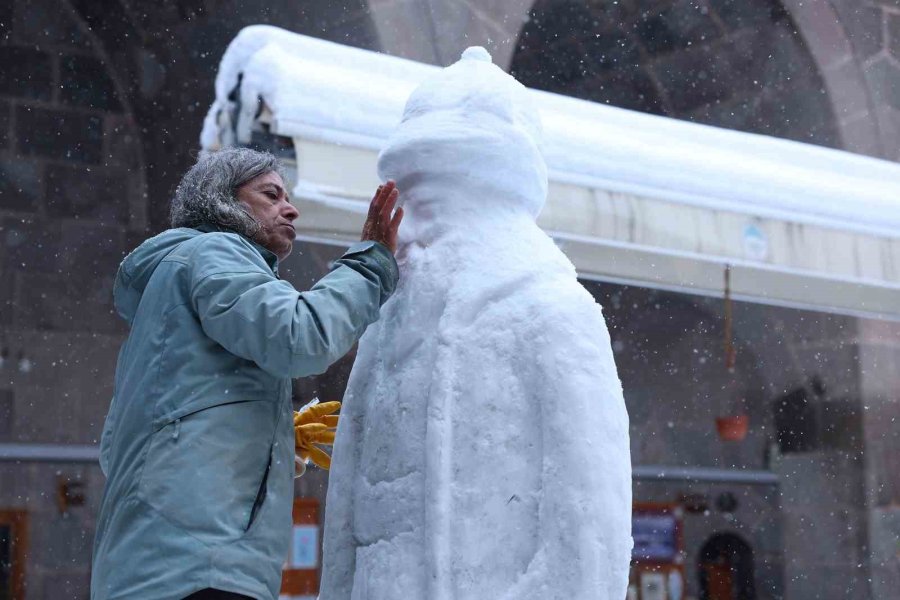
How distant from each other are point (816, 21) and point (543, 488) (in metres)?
5.77

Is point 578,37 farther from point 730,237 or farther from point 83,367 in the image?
point 83,367

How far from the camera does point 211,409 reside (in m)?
1.55

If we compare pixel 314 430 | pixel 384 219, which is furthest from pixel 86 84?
pixel 384 219

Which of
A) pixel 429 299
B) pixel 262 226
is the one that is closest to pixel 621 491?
pixel 429 299

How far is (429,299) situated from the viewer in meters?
1.83

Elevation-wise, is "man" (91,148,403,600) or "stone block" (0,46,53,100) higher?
"stone block" (0,46,53,100)

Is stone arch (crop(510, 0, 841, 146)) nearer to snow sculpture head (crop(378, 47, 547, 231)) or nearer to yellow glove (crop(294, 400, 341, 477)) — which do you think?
snow sculpture head (crop(378, 47, 547, 231))

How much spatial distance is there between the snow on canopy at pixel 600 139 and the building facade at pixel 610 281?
1.03 m

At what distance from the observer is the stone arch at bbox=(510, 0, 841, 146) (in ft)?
22.4

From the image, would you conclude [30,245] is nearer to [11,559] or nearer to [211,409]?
[11,559]

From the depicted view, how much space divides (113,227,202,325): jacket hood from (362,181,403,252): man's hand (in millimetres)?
246

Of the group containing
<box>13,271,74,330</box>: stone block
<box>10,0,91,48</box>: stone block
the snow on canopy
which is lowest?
<box>13,271,74,330</box>: stone block

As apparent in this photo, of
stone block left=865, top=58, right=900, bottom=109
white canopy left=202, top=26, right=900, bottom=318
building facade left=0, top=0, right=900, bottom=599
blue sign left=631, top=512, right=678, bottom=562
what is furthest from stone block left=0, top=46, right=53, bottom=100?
stone block left=865, top=58, right=900, bottom=109

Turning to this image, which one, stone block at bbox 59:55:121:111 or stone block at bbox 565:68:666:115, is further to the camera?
stone block at bbox 565:68:666:115
